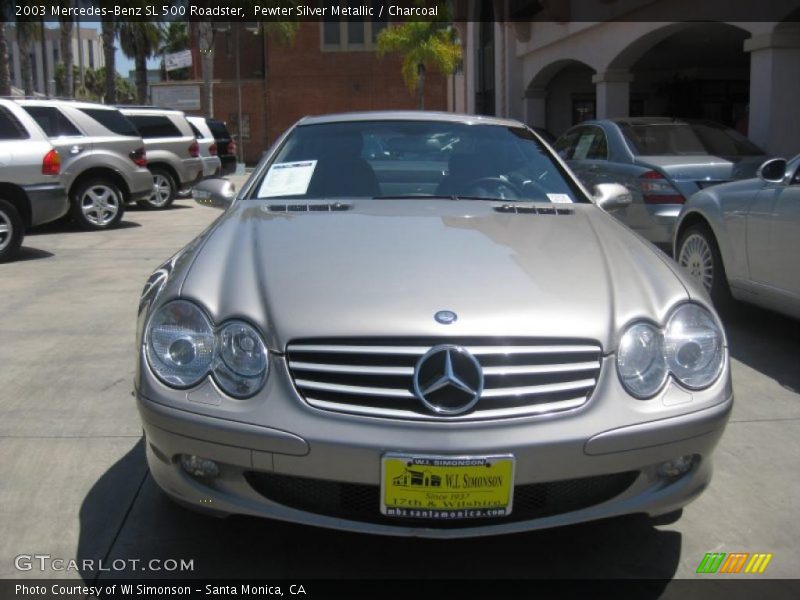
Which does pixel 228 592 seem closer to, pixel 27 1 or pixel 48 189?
pixel 48 189

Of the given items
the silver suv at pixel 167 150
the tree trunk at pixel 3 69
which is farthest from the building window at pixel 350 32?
the silver suv at pixel 167 150

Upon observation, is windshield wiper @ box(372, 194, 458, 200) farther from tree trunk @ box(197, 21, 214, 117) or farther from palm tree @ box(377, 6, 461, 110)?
palm tree @ box(377, 6, 461, 110)

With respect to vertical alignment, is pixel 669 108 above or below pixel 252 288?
above

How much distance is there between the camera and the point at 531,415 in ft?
8.30

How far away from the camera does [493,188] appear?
166 inches

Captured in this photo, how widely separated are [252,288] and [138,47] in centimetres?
3608

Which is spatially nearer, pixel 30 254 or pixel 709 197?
pixel 709 197

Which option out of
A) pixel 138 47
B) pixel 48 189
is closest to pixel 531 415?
pixel 48 189

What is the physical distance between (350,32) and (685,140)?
36.3m

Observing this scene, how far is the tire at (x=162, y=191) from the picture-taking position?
1541 cm

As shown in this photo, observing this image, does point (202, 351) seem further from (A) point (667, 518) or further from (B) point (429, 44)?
(B) point (429, 44)

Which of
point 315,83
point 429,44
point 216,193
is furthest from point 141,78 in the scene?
point 216,193

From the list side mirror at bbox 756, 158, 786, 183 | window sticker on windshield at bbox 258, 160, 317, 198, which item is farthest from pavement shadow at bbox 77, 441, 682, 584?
side mirror at bbox 756, 158, 786, 183

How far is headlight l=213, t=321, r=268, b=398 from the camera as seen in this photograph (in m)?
2.60
